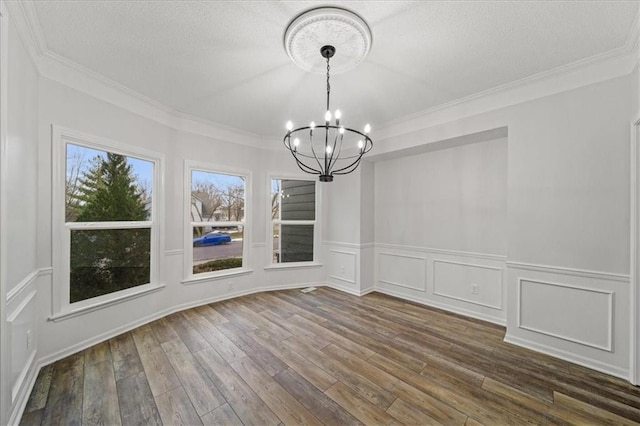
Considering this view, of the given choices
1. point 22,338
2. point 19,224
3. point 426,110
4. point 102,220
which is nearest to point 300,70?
point 426,110

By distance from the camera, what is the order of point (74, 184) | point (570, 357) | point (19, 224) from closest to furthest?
point (19, 224) < point (570, 357) < point (74, 184)

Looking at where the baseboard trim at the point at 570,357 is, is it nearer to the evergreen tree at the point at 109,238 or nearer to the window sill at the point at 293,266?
the window sill at the point at 293,266

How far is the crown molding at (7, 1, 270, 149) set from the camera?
1.79 m

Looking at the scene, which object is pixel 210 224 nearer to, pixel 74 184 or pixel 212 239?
pixel 212 239

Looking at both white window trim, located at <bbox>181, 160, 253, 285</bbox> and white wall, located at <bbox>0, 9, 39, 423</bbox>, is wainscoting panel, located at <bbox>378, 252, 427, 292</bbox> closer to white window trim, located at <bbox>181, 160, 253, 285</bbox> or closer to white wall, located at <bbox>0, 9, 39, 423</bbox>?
white window trim, located at <bbox>181, 160, 253, 285</bbox>

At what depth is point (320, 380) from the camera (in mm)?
2082

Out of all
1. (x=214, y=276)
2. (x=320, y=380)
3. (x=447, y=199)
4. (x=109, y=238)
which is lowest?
(x=320, y=380)

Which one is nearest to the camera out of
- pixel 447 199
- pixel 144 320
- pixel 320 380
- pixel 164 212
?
pixel 320 380

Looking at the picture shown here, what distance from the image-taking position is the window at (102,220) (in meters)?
2.41

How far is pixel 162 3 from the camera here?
1.66m

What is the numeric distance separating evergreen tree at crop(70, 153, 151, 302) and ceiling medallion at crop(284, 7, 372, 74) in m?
2.40

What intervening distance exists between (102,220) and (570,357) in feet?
16.3

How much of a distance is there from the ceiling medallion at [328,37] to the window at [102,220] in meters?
2.30

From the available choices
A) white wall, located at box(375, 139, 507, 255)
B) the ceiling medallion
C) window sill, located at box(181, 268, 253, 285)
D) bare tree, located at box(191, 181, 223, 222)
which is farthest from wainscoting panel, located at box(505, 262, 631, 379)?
bare tree, located at box(191, 181, 223, 222)
